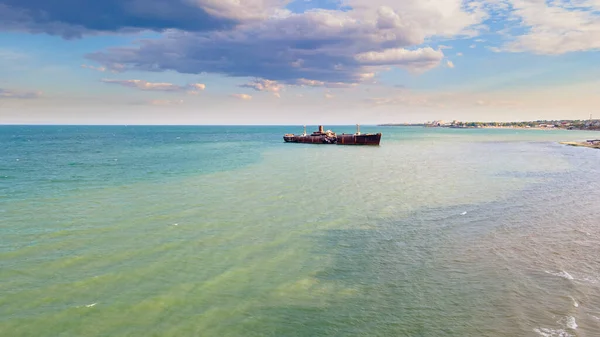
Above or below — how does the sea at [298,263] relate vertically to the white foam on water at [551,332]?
above

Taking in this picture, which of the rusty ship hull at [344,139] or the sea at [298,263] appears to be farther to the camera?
the rusty ship hull at [344,139]

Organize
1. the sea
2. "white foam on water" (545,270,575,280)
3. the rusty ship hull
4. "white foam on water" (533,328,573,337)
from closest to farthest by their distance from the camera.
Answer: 1. "white foam on water" (533,328,573,337)
2. the sea
3. "white foam on water" (545,270,575,280)
4. the rusty ship hull

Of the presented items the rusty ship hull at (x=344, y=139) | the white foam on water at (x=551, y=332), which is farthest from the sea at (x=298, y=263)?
the rusty ship hull at (x=344, y=139)

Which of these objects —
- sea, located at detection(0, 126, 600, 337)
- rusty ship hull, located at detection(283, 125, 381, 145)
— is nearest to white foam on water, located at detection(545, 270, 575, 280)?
sea, located at detection(0, 126, 600, 337)

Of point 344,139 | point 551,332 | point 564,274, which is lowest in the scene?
point 551,332

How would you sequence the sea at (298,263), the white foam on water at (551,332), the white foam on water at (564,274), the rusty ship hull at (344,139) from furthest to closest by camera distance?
the rusty ship hull at (344,139), the white foam on water at (564,274), the sea at (298,263), the white foam on water at (551,332)

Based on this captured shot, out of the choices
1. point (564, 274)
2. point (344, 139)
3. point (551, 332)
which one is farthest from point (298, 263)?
point (344, 139)

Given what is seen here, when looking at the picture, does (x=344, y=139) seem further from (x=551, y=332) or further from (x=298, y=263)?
(x=551, y=332)

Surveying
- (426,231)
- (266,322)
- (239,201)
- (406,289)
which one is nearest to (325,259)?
(406,289)

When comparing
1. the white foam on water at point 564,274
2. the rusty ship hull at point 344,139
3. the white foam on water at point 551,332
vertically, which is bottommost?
the white foam on water at point 551,332

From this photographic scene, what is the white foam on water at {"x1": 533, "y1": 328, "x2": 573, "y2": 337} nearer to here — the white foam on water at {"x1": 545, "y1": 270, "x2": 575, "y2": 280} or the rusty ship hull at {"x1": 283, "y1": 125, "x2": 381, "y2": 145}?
the white foam on water at {"x1": 545, "y1": 270, "x2": 575, "y2": 280}

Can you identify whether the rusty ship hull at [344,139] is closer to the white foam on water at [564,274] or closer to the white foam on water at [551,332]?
the white foam on water at [564,274]
